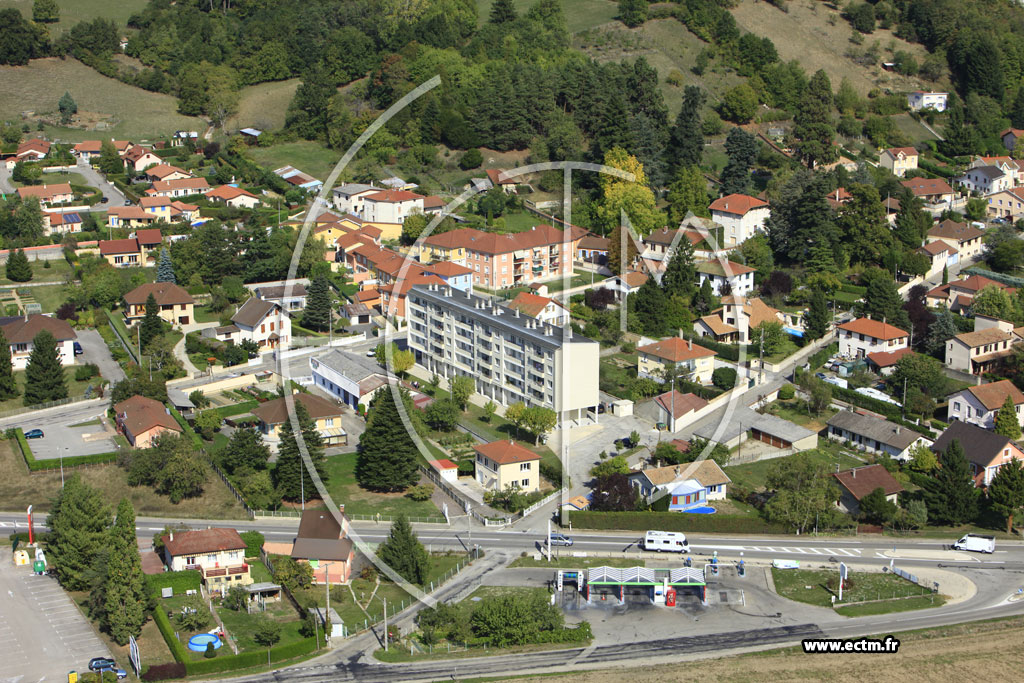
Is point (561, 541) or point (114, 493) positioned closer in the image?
point (561, 541)

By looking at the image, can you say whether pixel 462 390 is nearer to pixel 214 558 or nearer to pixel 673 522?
pixel 673 522

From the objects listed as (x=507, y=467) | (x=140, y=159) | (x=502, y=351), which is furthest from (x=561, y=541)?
(x=140, y=159)

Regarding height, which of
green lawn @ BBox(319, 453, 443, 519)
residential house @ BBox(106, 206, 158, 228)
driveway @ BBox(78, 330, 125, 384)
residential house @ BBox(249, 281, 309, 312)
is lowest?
driveway @ BBox(78, 330, 125, 384)

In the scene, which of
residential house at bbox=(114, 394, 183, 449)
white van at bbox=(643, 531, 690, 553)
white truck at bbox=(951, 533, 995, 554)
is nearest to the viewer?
white van at bbox=(643, 531, 690, 553)

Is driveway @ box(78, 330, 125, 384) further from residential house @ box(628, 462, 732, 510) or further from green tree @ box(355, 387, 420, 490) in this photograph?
residential house @ box(628, 462, 732, 510)

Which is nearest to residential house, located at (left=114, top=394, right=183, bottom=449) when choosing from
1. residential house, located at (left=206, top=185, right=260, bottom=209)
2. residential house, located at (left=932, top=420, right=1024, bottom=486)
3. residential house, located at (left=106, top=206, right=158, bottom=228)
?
residential house, located at (left=106, top=206, right=158, bottom=228)

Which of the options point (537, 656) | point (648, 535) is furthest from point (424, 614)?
point (648, 535)

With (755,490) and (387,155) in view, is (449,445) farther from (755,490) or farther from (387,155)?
(387,155)

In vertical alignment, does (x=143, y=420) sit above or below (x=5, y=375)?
above
